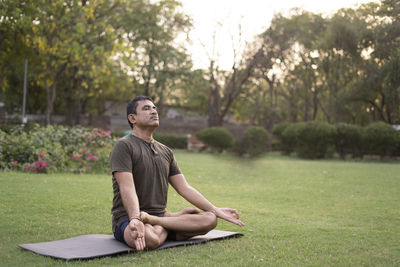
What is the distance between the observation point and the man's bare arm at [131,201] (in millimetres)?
4566

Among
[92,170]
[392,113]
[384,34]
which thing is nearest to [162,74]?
[392,113]

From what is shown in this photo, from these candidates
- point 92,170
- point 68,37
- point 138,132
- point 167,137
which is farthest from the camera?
point 167,137

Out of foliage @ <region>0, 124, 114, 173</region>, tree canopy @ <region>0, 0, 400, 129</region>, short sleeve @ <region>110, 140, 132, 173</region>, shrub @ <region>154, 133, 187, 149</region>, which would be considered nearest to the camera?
short sleeve @ <region>110, 140, 132, 173</region>

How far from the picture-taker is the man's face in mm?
5258

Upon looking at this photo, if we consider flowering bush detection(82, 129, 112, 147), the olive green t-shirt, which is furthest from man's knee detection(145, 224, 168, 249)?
flowering bush detection(82, 129, 112, 147)

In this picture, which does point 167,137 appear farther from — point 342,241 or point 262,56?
point 342,241

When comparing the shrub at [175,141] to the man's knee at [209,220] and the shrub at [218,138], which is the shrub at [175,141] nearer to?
the shrub at [218,138]

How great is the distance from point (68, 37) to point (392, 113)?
1625 cm

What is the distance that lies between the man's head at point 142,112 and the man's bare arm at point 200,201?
79 cm

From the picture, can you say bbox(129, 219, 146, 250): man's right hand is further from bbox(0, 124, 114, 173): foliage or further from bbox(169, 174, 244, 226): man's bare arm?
bbox(0, 124, 114, 173): foliage

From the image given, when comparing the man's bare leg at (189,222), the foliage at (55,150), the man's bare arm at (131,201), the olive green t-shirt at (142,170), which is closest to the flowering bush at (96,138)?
the foliage at (55,150)

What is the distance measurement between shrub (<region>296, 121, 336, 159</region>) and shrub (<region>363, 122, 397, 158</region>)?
175 cm

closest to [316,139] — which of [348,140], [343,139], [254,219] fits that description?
[343,139]

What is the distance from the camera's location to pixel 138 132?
535cm
